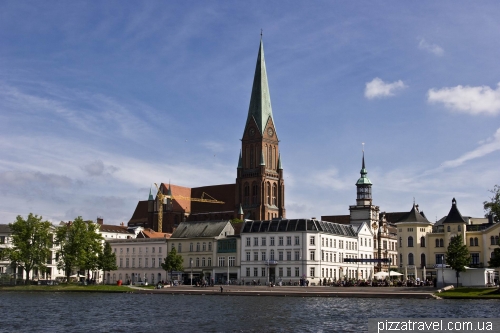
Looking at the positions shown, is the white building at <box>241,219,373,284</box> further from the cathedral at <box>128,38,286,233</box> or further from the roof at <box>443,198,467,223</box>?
the cathedral at <box>128,38,286,233</box>

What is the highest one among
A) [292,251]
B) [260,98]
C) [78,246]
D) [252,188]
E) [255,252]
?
[260,98]

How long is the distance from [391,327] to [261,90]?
147836 millimetres

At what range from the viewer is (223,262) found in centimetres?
12106

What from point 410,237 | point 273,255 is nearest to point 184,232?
point 273,255

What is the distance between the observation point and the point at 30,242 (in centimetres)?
11019

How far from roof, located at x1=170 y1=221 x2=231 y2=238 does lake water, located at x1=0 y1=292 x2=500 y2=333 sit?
5188 centimetres

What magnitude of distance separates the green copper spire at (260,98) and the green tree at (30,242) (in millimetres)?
88946

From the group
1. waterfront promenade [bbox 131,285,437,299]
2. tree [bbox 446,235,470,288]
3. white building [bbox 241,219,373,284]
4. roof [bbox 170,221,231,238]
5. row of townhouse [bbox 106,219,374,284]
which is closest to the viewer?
waterfront promenade [bbox 131,285,437,299]

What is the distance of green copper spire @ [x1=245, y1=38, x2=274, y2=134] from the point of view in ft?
611

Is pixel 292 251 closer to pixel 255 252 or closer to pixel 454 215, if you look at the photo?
pixel 255 252

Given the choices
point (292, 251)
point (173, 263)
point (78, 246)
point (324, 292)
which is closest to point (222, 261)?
point (173, 263)

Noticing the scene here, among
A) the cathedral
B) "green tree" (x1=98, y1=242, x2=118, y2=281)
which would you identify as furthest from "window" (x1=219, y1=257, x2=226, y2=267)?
the cathedral

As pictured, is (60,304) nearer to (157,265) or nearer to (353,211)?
(157,265)

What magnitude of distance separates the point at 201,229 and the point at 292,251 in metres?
21.4
